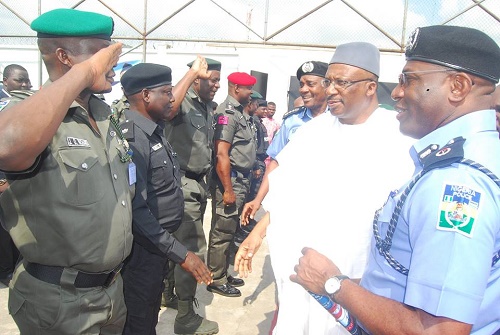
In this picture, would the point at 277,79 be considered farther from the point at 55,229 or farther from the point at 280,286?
the point at 55,229

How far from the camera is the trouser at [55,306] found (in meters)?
1.66

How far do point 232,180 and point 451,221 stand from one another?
373 cm

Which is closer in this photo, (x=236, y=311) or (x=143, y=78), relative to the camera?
(x=143, y=78)

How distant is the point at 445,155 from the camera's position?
3.92 ft

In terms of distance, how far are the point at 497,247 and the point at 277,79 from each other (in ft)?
25.2

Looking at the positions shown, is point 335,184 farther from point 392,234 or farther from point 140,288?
point 140,288

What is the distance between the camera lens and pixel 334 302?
1525mm

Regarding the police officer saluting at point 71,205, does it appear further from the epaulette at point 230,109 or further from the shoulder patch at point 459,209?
the epaulette at point 230,109

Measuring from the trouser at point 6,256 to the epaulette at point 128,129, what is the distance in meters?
2.31

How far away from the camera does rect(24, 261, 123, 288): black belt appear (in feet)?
5.45

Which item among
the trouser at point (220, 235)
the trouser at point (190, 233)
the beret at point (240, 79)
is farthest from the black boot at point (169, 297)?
the beret at point (240, 79)

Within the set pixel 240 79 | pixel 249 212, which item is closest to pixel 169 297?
pixel 249 212

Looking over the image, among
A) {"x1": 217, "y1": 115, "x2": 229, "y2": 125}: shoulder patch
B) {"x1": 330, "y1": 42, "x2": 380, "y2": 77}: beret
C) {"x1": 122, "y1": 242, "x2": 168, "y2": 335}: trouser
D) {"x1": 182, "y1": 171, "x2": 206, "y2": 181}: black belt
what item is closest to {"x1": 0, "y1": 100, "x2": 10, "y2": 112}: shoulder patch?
{"x1": 122, "y1": 242, "x2": 168, "y2": 335}: trouser

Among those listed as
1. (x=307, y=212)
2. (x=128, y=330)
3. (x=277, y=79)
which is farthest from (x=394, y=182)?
(x=277, y=79)
